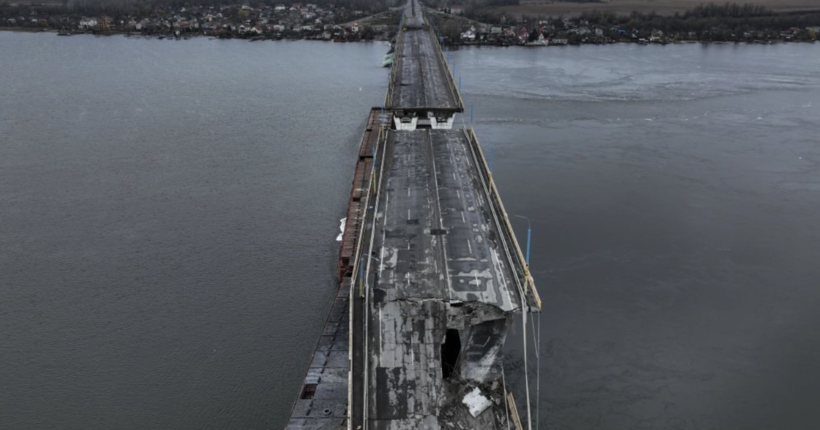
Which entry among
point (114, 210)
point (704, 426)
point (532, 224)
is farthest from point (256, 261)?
point (704, 426)

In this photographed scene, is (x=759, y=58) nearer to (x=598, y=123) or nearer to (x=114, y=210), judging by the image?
(x=598, y=123)

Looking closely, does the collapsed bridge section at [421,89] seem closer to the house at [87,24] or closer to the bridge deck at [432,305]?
the bridge deck at [432,305]

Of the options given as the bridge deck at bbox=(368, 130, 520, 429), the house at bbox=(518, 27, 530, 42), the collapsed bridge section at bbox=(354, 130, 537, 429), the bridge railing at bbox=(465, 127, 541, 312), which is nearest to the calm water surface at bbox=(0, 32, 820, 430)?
the bridge railing at bbox=(465, 127, 541, 312)

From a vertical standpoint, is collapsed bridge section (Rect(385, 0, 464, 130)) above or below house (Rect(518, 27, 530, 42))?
below

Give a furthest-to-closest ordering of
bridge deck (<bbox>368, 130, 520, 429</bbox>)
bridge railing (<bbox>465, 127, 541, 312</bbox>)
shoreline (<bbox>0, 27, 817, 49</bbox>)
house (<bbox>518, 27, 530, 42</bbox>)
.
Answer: house (<bbox>518, 27, 530, 42</bbox>) → shoreline (<bbox>0, 27, 817, 49</bbox>) → bridge railing (<bbox>465, 127, 541, 312</bbox>) → bridge deck (<bbox>368, 130, 520, 429</bbox>)

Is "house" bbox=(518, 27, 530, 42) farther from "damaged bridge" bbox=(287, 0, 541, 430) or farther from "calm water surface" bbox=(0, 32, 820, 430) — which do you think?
"damaged bridge" bbox=(287, 0, 541, 430)

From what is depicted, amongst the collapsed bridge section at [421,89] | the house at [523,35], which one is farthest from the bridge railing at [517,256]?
the house at [523,35]
